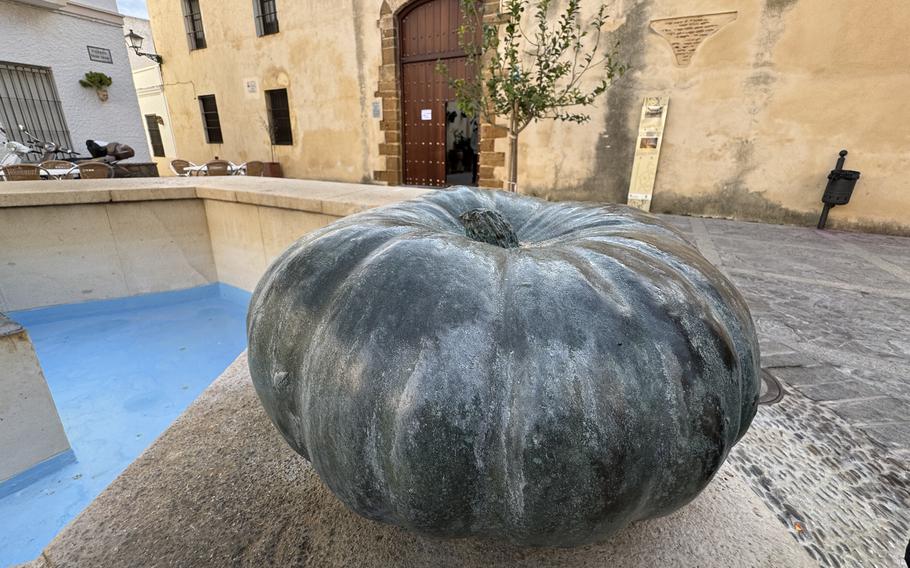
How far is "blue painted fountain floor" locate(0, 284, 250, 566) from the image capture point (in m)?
2.34

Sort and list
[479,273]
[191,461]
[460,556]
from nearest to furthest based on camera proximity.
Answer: [479,273], [460,556], [191,461]

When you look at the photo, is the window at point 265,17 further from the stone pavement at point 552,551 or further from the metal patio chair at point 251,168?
the stone pavement at point 552,551

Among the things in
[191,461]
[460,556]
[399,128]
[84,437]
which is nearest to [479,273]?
[460,556]

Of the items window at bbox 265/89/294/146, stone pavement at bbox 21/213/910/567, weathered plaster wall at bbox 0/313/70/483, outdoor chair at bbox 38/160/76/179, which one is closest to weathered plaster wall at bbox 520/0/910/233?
stone pavement at bbox 21/213/910/567

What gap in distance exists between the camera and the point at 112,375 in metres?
3.73

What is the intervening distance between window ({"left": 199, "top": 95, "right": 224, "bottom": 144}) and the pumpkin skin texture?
1225 centimetres

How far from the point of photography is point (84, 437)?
2967mm

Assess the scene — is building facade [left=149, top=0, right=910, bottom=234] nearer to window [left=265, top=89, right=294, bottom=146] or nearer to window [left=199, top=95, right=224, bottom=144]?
window [left=265, top=89, right=294, bottom=146]

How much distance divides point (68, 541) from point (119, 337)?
4.20 meters

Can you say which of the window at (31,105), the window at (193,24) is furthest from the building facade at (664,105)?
the window at (31,105)

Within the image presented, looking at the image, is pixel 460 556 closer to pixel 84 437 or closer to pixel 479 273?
pixel 479 273

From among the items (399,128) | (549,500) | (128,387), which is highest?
(399,128)

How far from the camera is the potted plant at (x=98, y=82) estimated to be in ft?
32.8

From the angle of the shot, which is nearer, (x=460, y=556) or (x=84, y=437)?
(x=460, y=556)
